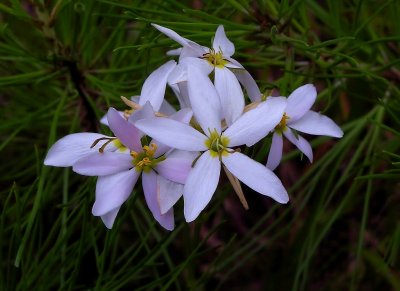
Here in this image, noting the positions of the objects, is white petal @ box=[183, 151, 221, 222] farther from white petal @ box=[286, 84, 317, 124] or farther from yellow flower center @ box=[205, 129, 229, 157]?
white petal @ box=[286, 84, 317, 124]

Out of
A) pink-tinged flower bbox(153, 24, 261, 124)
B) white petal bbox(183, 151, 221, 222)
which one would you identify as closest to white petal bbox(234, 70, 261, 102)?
pink-tinged flower bbox(153, 24, 261, 124)

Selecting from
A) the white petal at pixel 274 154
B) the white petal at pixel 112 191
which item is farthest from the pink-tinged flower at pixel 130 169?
the white petal at pixel 274 154

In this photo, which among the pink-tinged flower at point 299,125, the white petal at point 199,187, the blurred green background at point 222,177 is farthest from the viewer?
the blurred green background at point 222,177

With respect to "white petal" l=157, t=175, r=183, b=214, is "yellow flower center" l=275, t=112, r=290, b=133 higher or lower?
higher

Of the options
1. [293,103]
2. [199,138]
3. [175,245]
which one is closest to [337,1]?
[293,103]

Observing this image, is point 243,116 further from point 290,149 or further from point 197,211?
point 290,149

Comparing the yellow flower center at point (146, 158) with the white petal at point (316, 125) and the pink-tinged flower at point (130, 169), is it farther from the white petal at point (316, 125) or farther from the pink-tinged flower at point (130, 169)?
the white petal at point (316, 125)

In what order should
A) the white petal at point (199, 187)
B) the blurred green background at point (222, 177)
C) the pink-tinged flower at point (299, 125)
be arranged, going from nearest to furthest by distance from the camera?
1. the white petal at point (199, 187)
2. the pink-tinged flower at point (299, 125)
3. the blurred green background at point (222, 177)
